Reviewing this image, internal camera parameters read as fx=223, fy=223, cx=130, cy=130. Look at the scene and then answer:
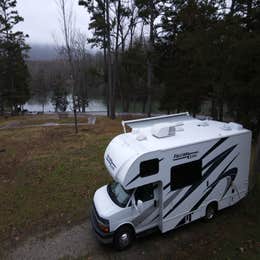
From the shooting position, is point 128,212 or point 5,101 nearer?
point 128,212

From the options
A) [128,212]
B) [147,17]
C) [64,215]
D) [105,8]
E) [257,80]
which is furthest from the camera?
[105,8]

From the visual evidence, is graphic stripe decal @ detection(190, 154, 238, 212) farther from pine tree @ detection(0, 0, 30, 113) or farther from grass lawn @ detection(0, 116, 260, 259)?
pine tree @ detection(0, 0, 30, 113)

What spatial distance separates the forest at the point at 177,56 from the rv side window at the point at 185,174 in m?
4.71

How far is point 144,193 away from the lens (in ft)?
18.3

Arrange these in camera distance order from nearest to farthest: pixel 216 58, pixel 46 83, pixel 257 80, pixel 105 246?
pixel 105 246
pixel 257 80
pixel 216 58
pixel 46 83

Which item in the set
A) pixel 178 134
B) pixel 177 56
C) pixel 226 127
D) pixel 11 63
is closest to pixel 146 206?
pixel 178 134

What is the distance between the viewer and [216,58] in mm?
12125

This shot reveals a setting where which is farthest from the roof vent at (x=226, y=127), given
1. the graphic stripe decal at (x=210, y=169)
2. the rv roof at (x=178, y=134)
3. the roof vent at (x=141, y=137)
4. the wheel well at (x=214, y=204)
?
the roof vent at (x=141, y=137)

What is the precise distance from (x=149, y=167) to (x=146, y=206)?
106cm

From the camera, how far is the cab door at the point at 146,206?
5.49 meters

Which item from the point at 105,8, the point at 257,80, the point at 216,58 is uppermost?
the point at 105,8

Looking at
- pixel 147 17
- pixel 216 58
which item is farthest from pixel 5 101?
pixel 216 58

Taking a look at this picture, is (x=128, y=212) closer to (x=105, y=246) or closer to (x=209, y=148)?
(x=105, y=246)

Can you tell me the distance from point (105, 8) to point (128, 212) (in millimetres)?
21971
